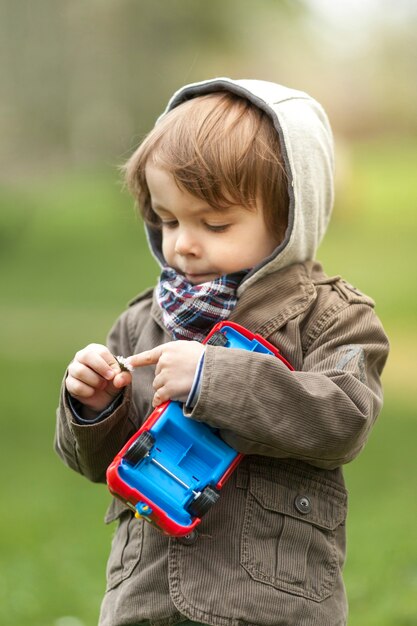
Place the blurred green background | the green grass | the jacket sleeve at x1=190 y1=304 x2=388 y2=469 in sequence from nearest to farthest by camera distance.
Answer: the jacket sleeve at x1=190 y1=304 x2=388 y2=469
the green grass
the blurred green background

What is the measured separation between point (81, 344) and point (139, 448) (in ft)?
30.8

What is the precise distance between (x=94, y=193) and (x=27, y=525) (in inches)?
711

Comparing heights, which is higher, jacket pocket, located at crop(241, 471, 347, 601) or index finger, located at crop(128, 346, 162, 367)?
index finger, located at crop(128, 346, 162, 367)

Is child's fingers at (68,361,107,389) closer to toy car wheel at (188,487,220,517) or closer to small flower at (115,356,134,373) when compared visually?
small flower at (115,356,134,373)

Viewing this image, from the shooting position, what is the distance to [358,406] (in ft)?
8.83

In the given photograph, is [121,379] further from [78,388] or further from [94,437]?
[94,437]

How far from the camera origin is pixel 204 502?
2.61 meters

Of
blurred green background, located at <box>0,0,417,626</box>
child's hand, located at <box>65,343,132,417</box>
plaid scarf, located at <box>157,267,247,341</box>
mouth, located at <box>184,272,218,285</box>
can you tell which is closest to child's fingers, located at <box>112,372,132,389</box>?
child's hand, located at <box>65,343,132,417</box>

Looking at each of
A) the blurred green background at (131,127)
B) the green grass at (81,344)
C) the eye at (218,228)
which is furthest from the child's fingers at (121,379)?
the blurred green background at (131,127)

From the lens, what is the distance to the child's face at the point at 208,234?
9.60 ft

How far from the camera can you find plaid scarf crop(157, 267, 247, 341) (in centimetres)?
292

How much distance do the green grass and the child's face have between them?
3.31 feet

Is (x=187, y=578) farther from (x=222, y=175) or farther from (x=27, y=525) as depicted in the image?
(x=27, y=525)

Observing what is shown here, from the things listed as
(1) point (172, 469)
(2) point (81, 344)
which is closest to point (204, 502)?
(1) point (172, 469)
